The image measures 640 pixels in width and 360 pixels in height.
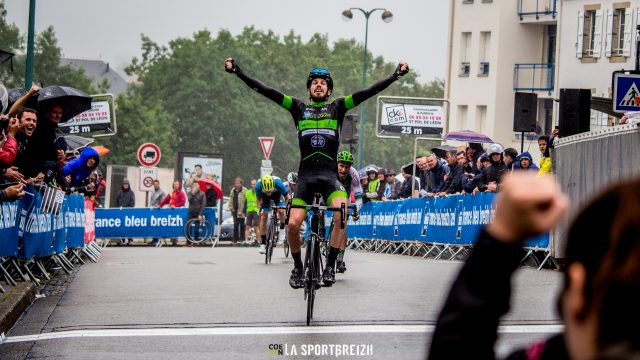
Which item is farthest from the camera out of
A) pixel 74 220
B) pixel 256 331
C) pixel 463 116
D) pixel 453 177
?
pixel 463 116

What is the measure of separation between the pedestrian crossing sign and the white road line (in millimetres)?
5484

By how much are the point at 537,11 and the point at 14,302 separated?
5323 centimetres

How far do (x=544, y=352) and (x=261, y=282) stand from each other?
1375cm

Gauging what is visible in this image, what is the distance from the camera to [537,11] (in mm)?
62250

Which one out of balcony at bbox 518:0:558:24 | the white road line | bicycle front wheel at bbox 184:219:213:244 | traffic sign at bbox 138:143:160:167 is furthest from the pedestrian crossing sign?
balcony at bbox 518:0:558:24

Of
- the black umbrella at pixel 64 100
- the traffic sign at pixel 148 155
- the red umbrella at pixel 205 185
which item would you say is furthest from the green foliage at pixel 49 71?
the black umbrella at pixel 64 100

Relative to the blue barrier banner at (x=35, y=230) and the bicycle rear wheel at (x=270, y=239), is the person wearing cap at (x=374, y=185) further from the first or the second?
the blue barrier banner at (x=35, y=230)

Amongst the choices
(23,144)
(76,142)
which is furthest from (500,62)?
(23,144)

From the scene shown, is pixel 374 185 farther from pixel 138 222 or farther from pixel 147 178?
pixel 147 178

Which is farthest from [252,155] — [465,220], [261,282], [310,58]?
[261,282]

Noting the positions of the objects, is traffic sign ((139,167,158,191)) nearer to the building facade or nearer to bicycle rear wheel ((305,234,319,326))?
the building facade

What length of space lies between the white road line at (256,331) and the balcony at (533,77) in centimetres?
5269

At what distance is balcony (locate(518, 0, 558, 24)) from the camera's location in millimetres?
61031

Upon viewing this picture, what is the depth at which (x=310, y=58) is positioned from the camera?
12006 cm
